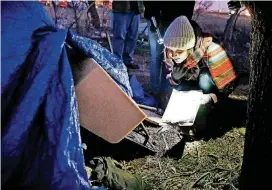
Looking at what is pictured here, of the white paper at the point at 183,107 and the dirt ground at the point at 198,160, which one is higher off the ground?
the white paper at the point at 183,107

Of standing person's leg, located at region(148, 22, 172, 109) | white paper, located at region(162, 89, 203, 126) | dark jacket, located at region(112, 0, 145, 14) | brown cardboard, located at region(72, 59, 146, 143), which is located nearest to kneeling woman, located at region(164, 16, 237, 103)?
white paper, located at region(162, 89, 203, 126)

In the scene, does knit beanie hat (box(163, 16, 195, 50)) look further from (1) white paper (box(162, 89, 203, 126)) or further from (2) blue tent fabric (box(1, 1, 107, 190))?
(2) blue tent fabric (box(1, 1, 107, 190))

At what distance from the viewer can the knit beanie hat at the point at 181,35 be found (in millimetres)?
3410

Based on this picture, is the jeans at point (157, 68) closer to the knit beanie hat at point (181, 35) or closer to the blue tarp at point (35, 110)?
the knit beanie hat at point (181, 35)

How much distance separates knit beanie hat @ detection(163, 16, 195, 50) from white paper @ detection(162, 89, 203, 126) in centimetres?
56

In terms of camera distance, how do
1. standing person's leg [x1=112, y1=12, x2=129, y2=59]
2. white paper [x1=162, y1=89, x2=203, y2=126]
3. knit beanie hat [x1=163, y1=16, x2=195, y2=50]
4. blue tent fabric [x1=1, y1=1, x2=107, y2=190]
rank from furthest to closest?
standing person's leg [x1=112, y1=12, x2=129, y2=59]
white paper [x1=162, y1=89, x2=203, y2=126]
knit beanie hat [x1=163, y1=16, x2=195, y2=50]
blue tent fabric [x1=1, y1=1, x2=107, y2=190]

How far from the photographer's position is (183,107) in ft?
11.7

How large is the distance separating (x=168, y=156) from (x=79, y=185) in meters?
1.34

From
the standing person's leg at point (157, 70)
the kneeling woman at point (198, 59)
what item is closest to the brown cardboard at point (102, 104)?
the kneeling woman at point (198, 59)

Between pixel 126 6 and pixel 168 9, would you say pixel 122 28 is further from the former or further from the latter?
pixel 168 9

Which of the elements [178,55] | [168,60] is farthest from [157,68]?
[178,55]

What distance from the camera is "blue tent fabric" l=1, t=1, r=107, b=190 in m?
1.98

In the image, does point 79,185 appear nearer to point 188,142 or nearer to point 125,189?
point 125,189

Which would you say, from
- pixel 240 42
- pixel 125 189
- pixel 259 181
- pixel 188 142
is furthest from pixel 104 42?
pixel 259 181
